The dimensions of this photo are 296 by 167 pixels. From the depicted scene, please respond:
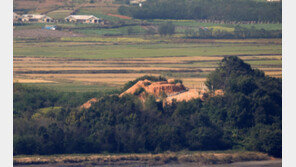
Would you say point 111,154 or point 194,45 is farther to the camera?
point 194,45

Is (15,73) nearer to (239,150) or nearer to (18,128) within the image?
(18,128)

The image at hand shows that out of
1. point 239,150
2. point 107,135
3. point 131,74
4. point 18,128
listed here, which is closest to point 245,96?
point 239,150

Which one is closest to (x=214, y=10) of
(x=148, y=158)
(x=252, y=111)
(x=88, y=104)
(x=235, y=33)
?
(x=235, y=33)

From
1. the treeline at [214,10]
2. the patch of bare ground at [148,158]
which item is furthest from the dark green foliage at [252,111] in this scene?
the treeline at [214,10]

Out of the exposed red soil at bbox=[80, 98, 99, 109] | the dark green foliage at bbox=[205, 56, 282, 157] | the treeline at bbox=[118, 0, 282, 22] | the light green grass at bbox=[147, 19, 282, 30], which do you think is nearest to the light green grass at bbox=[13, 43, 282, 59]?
the light green grass at bbox=[147, 19, 282, 30]

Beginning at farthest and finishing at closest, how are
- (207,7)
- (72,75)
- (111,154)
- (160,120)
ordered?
1. (72,75)
2. (207,7)
3. (160,120)
4. (111,154)

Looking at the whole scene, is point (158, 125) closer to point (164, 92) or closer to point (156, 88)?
point (164, 92)
